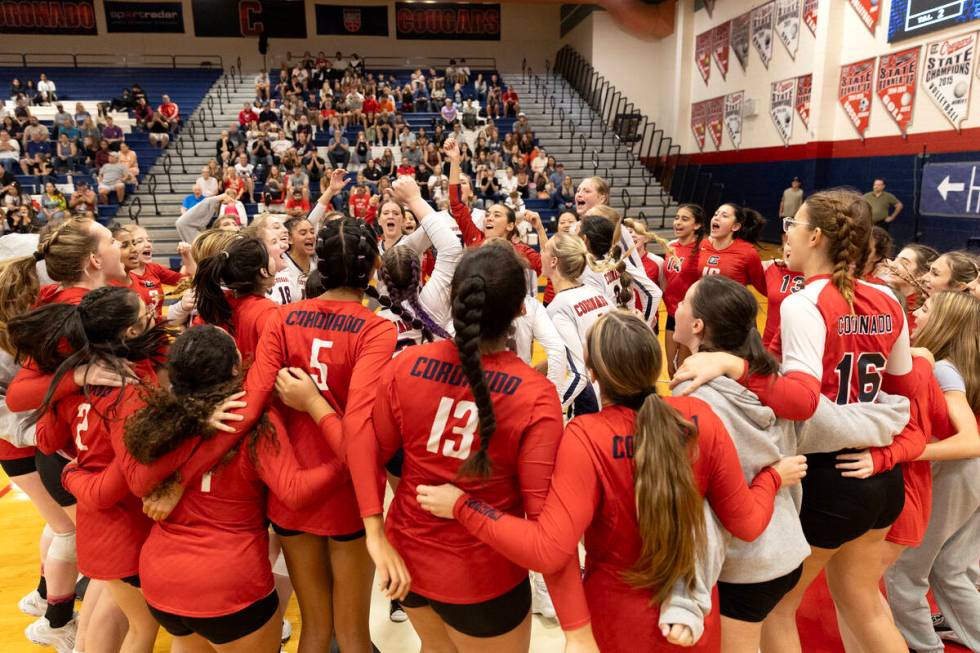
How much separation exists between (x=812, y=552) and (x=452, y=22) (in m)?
26.9

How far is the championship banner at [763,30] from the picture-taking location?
49.2 ft

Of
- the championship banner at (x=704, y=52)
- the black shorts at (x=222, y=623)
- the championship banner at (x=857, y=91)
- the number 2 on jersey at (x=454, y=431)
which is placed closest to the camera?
the number 2 on jersey at (x=454, y=431)

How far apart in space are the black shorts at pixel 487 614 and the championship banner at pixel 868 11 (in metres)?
14.2

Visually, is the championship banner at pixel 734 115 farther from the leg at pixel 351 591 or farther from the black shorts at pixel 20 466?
the black shorts at pixel 20 466

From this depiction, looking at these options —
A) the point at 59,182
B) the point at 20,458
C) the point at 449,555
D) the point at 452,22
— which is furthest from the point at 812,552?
the point at 452,22

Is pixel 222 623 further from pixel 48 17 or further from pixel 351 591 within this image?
pixel 48 17

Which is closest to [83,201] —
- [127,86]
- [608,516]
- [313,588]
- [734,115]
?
[127,86]

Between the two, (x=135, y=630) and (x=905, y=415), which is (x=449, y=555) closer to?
(x=135, y=630)

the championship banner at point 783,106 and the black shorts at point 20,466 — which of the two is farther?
the championship banner at point 783,106

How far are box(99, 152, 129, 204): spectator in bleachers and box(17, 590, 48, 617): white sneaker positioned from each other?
14.8 metres

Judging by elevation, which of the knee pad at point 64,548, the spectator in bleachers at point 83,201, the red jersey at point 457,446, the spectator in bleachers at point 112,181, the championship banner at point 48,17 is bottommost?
the knee pad at point 64,548

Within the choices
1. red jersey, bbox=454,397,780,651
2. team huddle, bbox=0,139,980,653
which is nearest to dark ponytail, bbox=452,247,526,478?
team huddle, bbox=0,139,980,653

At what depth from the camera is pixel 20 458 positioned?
2.85 meters

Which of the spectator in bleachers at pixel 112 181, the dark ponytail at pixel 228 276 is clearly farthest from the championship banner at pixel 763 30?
the spectator in bleachers at pixel 112 181
